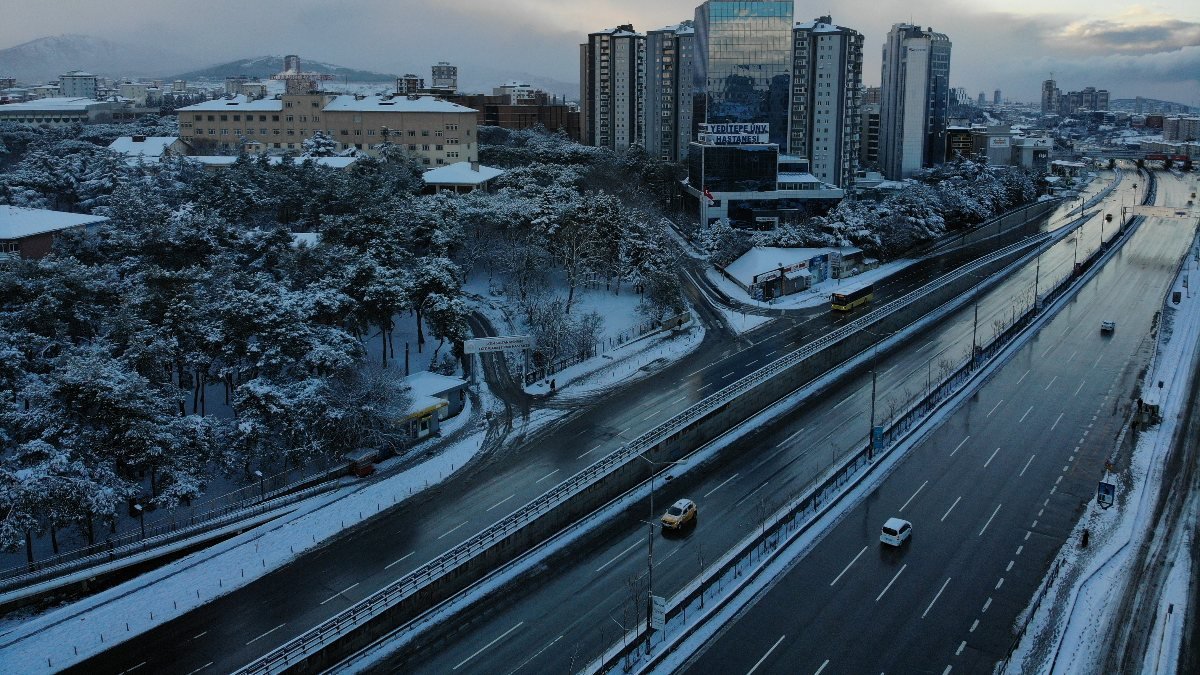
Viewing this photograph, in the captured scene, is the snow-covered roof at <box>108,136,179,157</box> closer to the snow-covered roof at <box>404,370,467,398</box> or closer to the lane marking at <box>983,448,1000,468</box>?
the snow-covered roof at <box>404,370,467,398</box>

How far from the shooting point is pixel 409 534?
124ft

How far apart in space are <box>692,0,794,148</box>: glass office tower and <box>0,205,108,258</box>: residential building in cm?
7724

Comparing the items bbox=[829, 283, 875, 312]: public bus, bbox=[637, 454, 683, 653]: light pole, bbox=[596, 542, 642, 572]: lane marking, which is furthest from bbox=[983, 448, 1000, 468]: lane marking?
bbox=[829, 283, 875, 312]: public bus

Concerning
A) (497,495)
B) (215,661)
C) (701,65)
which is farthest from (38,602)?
(701,65)

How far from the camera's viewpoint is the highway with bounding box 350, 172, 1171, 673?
30.5 meters

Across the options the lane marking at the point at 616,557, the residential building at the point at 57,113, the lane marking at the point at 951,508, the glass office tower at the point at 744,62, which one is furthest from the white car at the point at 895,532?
the residential building at the point at 57,113

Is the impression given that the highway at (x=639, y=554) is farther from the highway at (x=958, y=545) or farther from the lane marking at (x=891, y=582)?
the lane marking at (x=891, y=582)

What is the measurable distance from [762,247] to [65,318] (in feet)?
200

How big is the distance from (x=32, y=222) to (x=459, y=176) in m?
43.8

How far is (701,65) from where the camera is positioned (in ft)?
404

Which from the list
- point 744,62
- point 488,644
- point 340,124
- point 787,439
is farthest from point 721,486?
point 340,124

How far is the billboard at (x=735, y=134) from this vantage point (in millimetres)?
105688

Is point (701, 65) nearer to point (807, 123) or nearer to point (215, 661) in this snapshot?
point (807, 123)

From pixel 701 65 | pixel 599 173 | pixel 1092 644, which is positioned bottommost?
pixel 1092 644
